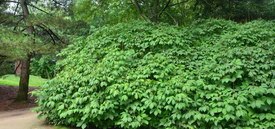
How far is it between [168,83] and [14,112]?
8.12 m

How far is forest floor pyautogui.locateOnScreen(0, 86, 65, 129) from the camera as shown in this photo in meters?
6.94

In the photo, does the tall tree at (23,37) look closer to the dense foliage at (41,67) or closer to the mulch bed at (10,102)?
the mulch bed at (10,102)

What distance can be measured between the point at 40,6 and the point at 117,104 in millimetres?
12154

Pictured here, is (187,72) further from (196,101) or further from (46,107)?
(46,107)

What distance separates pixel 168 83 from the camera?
571cm

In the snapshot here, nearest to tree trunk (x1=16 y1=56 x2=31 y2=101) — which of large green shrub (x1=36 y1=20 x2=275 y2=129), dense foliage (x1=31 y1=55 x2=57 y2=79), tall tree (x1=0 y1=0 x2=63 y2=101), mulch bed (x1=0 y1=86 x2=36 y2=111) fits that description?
tall tree (x1=0 y1=0 x2=63 y2=101)

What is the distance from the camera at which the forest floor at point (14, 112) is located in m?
6.94

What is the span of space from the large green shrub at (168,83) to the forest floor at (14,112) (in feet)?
1.79

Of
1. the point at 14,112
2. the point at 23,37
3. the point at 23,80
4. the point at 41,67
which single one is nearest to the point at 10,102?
the point at 23,80

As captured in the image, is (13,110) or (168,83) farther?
(13,110)

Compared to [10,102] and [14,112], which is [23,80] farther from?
[14,112]

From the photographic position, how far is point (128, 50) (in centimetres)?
693

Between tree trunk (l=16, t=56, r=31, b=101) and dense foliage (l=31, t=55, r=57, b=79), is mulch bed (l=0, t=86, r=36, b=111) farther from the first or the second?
dense foliage (l=31, t=55, r=57, b=79)

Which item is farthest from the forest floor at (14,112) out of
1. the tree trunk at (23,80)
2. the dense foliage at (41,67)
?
the dense foliage at (41,67)
